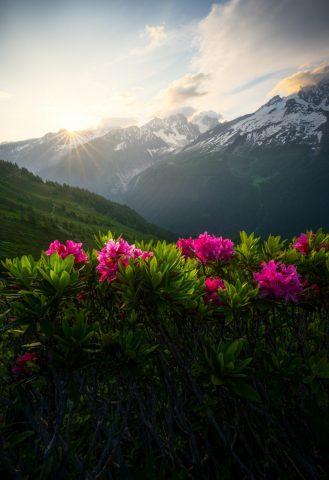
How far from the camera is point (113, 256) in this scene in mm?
3961

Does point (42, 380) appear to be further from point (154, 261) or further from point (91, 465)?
point (154, 261)

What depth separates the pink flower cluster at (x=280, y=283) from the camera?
390 cm

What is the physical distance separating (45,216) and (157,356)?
57930mm

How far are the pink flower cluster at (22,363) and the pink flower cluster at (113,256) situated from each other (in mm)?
1190

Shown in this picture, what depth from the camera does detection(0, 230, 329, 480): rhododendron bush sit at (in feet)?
11.1

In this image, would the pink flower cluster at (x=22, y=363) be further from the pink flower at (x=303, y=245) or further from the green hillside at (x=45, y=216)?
the green hillside at (x=45, y=216)

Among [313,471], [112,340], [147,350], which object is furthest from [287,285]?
[313,471]

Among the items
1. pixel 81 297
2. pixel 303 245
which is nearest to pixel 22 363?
pixel 81 297

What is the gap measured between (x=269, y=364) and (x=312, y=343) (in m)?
3.85

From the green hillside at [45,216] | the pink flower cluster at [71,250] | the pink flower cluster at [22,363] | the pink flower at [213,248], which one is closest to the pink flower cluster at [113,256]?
the pink flower cluster at [71,250]

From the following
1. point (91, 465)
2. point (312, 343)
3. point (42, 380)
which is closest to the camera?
point (42, 380)

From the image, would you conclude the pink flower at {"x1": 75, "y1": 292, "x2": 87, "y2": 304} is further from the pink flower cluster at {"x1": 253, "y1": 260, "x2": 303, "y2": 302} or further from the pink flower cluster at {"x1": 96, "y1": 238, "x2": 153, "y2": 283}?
the pink flower cluster at {"x1": 253, "y1": 260, "x2": 303, "y2": 302}

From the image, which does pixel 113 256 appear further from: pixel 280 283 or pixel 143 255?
pixel 280 283

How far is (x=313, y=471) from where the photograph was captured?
4.20 metres
